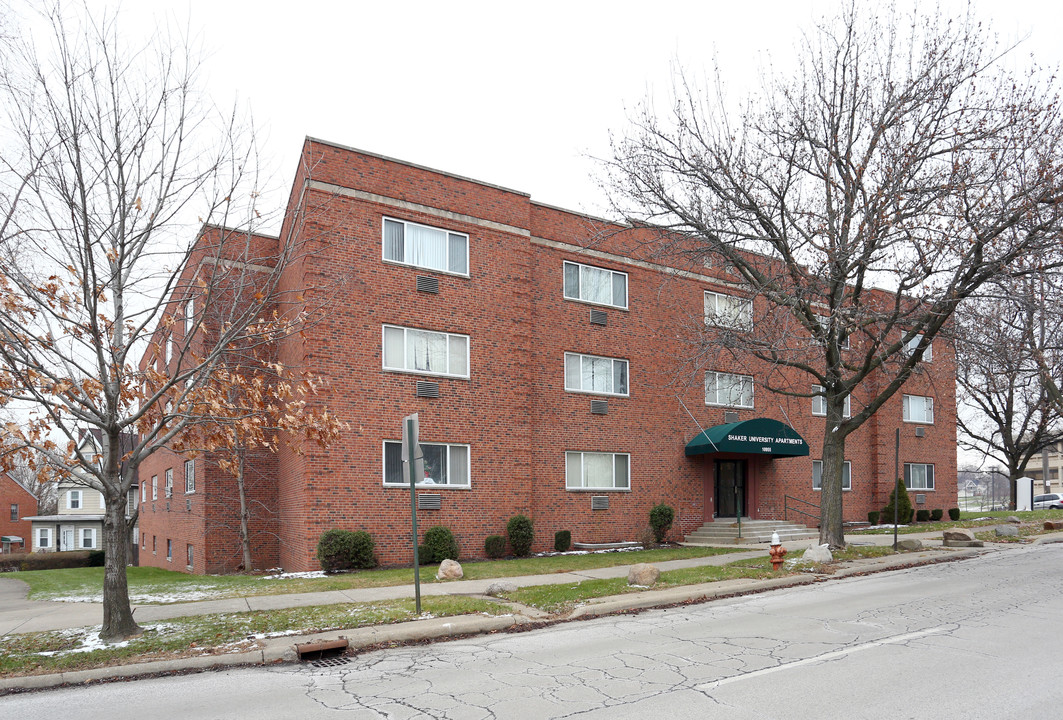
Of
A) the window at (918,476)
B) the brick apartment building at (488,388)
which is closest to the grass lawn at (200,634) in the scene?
the brick apartment building at (488,388)

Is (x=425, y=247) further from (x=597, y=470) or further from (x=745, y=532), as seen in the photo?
(x=745, y=532)

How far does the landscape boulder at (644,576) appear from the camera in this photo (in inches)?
505

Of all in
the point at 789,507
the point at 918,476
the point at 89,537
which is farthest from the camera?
the point at 89,537

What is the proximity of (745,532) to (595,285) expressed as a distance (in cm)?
866

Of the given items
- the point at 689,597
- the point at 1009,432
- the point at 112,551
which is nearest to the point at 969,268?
the point at 689,597

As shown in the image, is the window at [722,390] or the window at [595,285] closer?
the window at [595,285]

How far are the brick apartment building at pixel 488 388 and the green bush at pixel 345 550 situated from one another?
38 centimetres

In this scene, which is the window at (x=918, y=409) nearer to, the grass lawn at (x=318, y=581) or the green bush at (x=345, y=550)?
the grass lawn at (x=318, y=581)

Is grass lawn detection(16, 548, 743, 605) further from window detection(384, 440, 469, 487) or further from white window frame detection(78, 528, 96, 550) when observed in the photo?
white window frame detection(78, 528, 96, 550)

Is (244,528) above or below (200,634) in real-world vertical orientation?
below

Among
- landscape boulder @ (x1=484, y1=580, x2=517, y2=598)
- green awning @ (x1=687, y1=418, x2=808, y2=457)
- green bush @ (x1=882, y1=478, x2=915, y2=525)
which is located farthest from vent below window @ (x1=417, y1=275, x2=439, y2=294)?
green bush @ (x1=882, y1=478, x2=915, y2=525)

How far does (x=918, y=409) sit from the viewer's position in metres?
33.1

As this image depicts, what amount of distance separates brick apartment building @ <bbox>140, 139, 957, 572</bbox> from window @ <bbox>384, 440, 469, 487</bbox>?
4 cm

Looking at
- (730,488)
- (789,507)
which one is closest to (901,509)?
(789,507)
